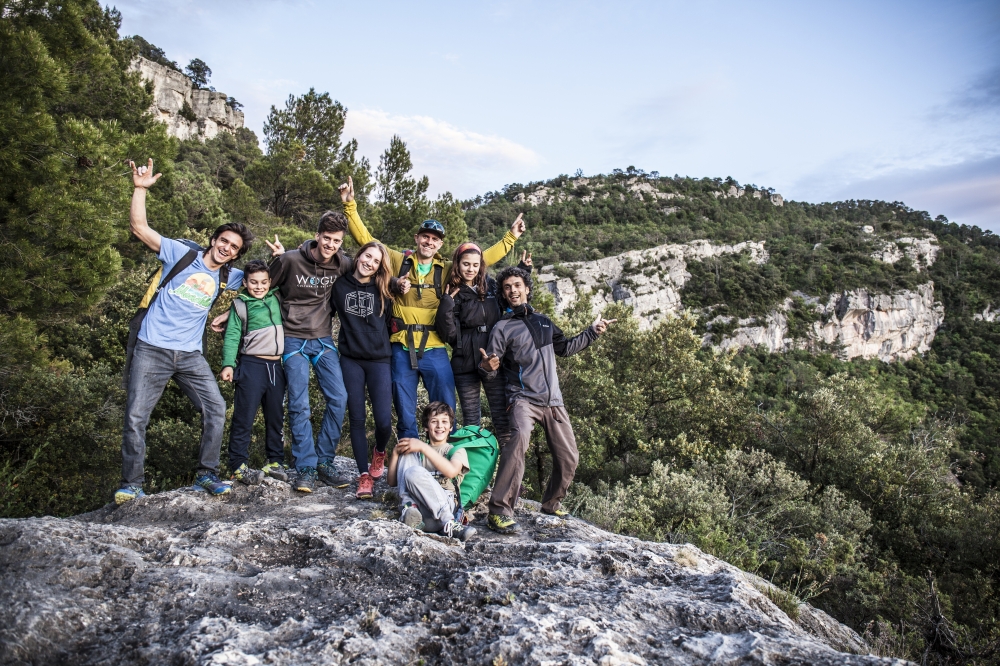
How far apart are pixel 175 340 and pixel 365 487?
69.3 inches

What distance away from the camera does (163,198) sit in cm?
1401

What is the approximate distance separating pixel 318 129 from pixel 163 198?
765 cm

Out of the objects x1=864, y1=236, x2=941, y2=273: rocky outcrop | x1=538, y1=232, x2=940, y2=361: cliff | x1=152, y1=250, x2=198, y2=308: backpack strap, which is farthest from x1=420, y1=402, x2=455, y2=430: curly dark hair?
x1=864, y1=236, x2=941, y2=273: rocky outcrop

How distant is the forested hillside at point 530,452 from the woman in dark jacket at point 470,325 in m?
2.13

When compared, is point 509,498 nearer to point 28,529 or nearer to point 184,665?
point 184,665

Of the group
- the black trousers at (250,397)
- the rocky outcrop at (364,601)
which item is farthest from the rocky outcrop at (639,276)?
the rocky outcrop at (364,601)

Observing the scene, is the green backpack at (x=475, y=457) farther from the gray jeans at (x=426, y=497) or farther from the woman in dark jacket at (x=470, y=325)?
the gray jeans at (x=426, y=497)

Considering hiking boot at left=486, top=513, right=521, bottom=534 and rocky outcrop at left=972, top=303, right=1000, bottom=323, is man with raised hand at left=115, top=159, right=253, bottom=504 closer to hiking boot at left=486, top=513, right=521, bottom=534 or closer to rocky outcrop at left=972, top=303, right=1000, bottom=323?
hiking boot at left=486, top=513, right=521, bottom=534

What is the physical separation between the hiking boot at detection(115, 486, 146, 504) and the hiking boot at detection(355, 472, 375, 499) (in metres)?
1.50

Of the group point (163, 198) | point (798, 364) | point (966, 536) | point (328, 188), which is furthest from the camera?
point (798, 364)

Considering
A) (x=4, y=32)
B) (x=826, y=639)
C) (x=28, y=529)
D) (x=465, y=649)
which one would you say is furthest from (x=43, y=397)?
(x=826, y=639)

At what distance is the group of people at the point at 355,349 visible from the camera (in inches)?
154

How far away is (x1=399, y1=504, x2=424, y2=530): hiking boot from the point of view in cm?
351

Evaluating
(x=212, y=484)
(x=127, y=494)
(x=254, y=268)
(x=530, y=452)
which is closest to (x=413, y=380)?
(x=254, y=268)
